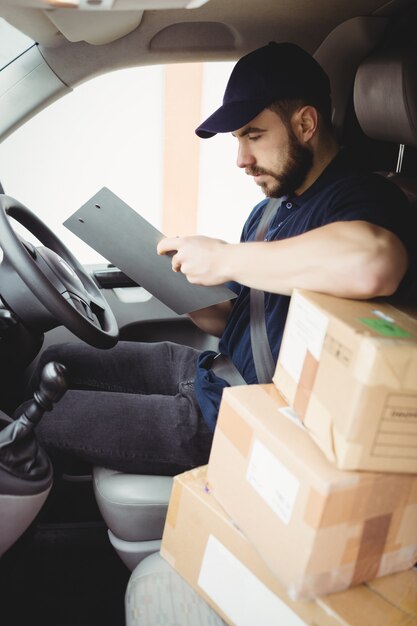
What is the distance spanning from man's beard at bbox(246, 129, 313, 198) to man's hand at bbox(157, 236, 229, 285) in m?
0.27

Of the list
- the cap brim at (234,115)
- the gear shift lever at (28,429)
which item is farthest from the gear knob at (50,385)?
the cap brim at (234,115)

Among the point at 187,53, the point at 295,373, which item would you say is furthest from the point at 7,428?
the point at 187,53

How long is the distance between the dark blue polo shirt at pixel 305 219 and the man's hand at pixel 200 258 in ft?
0.64

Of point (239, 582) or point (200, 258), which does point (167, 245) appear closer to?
point (200, 258)

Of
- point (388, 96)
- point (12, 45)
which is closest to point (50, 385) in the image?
point (12, 45)

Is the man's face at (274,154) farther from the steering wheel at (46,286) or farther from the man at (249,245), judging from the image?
the steering wheel at (46,286)

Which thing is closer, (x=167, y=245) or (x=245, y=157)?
(x=167, y=245)

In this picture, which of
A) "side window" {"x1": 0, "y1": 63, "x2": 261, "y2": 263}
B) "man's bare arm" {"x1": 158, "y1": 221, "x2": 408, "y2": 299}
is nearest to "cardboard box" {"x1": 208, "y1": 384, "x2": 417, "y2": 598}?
"man's bare arm" {"x1": 158, "y1": 221, "x2": 408, "y2": 299}

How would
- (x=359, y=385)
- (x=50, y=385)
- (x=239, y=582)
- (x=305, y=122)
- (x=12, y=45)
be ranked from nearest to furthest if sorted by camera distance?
(x=359, y=385), (x=239, y=582), (x=50, y=385), (x=305, y=122), (x=12, y=45)

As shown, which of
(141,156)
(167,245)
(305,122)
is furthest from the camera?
(141,156)

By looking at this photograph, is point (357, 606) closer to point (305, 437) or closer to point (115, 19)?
point (305, 437)

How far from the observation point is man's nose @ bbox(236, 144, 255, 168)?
140 cm

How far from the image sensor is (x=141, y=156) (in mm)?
5098

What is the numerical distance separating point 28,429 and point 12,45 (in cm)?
90
